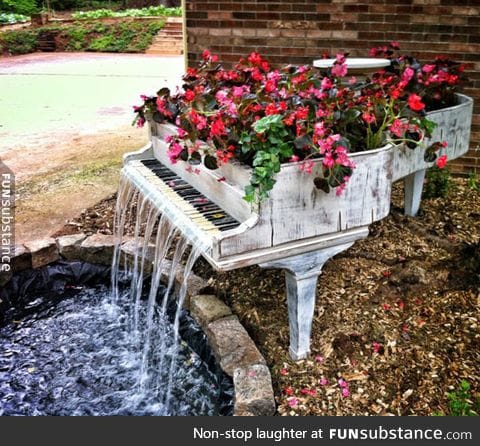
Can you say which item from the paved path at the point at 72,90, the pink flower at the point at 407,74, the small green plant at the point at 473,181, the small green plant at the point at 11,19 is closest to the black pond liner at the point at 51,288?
the pink flower at the point at 407,74

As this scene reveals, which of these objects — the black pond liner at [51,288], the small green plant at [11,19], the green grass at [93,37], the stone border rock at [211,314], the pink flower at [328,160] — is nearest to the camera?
the pink flower at [328,160]

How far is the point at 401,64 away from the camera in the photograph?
339 centimetres

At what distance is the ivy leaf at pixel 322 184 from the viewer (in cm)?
210

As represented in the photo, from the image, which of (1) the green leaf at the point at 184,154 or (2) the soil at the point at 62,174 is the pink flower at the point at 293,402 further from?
(2) the soil at the point at 62,174

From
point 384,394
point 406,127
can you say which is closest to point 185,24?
point 406,127

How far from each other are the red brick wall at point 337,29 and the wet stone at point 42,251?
7.12 feet

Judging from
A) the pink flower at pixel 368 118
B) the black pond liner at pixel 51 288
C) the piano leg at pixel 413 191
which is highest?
the pink flower at pixel 368 118

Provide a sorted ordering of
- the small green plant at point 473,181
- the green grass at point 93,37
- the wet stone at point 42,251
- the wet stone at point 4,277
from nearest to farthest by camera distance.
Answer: the wet stone at point 4,277
the wet stone at point 42,251
the small green plant at point 473,181
the green grass at point 93,37

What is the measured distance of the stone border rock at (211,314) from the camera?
93.6 inches

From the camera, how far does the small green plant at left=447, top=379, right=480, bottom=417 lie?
225cm

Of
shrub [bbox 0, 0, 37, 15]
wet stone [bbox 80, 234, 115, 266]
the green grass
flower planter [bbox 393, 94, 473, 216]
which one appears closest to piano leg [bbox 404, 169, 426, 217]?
flower planter [bbox 393, 94, 473, 216]

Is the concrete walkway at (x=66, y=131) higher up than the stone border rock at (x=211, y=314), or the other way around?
the concrete walkway at (x=66, y=131)

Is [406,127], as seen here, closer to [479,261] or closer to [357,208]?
[357,208]

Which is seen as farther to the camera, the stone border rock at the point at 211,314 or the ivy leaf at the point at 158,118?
the ivy leaf at the point at 158,118
